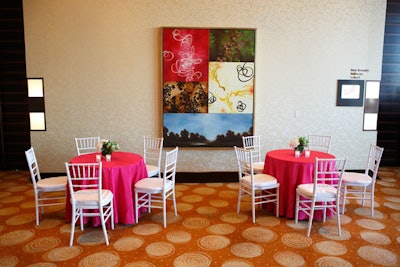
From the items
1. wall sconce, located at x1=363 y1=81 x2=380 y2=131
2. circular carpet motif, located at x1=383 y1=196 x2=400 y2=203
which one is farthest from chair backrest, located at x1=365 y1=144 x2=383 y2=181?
wall sconce, located at x1=363 y1=81 x2=380 y2=131

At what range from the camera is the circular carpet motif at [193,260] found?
10.2 ft

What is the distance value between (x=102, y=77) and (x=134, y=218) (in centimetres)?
270

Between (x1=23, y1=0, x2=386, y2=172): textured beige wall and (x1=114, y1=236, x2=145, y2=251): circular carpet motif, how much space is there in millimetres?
2359

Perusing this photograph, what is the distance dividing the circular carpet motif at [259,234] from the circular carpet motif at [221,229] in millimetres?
167

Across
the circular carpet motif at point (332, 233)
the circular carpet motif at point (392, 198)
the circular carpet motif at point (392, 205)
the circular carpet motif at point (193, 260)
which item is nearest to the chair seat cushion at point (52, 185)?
the circular carpet motif at point (193, 260)

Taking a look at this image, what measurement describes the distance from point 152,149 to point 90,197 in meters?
1.94

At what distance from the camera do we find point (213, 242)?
355 cm

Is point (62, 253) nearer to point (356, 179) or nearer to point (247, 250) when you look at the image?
point (247, 250)

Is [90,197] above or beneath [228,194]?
above

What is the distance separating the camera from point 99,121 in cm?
572

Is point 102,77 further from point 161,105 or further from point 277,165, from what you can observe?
point 277,165

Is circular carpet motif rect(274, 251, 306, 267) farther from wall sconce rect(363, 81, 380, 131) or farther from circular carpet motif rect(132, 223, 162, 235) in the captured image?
wall sconce rect(363, 81, 380, 131)

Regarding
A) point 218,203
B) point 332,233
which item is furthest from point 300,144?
point 218,203

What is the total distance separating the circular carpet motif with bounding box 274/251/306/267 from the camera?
3.11m
